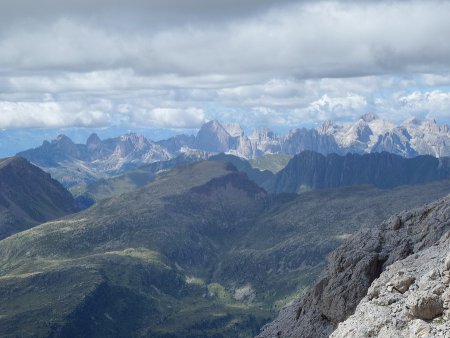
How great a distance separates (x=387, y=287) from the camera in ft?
312

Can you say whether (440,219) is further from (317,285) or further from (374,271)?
(317,285)

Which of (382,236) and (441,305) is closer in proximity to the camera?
(441,305)

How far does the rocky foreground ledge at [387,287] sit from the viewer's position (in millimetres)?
81625

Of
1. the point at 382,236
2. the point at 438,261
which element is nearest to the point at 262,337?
the point at 382,236

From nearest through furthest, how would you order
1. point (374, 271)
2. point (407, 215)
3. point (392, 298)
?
point (392, 298) < point (374, 271) < point (407, 215)

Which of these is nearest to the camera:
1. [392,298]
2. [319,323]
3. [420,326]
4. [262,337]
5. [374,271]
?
[420,326]

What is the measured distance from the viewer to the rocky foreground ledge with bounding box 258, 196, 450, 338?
268 feet

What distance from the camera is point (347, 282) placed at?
134 metres

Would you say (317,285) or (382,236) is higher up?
(382,236)

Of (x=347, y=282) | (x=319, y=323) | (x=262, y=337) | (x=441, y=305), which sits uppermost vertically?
(x=441, y=305)

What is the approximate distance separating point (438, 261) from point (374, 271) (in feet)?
118

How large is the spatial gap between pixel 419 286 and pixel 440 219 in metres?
56.9

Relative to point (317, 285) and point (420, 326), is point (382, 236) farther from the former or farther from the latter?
point (420, 326)

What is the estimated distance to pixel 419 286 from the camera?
85562 millimetres
